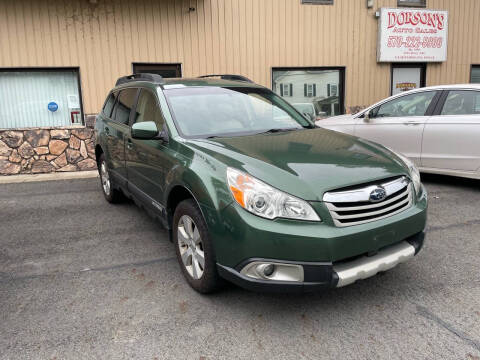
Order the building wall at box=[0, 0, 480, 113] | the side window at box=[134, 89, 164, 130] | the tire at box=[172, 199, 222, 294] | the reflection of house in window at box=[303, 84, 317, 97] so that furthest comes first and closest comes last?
the reflection of house in window at box=[303, 84, 317, 97] < the building wall at box=[0, 0, 480, 113] < the side window at box=[134, 89, 164, 130] < the tire at box=[172, 199, 222, 294]

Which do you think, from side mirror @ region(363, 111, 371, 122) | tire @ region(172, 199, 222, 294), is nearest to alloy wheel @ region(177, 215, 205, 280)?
tire @ region(172, 199, 222, 294)

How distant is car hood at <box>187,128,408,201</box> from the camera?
2568 millimetres

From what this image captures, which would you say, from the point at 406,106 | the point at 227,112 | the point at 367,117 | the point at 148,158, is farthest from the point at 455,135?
the point at 148,158

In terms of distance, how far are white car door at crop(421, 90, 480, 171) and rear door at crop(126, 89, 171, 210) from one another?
14.3 ft

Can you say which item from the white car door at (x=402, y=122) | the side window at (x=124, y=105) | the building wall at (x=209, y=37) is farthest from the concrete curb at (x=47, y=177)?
the white car door at (x=402, y=122)

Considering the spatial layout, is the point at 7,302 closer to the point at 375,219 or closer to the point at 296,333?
the point at 296,333

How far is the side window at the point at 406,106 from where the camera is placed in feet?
20.7

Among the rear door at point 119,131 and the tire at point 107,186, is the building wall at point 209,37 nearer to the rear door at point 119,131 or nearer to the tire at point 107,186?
the tire at point 107,186

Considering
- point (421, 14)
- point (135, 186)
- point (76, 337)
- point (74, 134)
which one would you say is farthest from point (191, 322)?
point (421, 14)

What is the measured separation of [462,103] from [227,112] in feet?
13.1

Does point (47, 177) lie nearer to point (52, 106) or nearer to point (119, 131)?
point (52, 106)

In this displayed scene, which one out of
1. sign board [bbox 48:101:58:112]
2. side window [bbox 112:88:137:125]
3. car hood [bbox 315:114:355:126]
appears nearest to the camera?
side window [bbox 112:88:137:125]

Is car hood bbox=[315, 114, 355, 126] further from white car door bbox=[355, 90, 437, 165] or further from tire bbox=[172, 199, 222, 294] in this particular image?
tire bbox=[172, 199, 222, 294]

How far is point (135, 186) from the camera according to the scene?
4.26 metres
